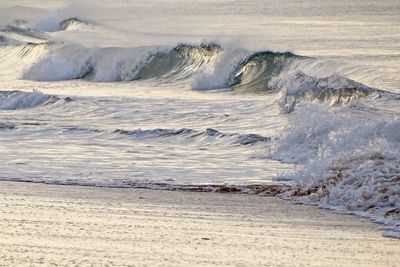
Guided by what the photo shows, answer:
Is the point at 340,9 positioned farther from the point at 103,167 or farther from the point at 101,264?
the point at 101,264

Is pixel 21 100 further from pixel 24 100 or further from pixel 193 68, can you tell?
pixel 193 68

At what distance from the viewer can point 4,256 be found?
8.16m

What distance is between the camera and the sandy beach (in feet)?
26.9

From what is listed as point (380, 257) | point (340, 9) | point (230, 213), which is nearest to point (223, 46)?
point (230, 213)

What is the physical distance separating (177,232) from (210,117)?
1253cm

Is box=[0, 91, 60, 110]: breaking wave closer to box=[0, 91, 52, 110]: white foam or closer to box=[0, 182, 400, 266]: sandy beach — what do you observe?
box=[0, 91, 52, 110]: white foam

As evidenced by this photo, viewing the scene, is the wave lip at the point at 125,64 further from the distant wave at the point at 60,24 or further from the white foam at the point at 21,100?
the distant wave at the point at 60,24

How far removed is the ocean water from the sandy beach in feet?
2.14

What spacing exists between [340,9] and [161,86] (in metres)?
64.6

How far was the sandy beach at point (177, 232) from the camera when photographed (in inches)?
323

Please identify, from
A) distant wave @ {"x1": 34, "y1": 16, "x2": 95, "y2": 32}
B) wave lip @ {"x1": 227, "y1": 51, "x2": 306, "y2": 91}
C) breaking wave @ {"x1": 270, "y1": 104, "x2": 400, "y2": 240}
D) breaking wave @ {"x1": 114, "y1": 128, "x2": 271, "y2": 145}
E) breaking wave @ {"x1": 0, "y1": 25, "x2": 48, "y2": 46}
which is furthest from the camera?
distant wave @ {"x1": 34, "y1": 16, "x2": 95, "y2": 32}

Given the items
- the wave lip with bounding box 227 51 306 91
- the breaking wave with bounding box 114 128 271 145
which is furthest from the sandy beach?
the wave lip with bounding box 227 51 306 91

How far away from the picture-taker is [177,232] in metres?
9.36

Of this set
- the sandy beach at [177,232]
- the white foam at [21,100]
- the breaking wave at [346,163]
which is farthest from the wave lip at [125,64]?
the sandy beach at [177,232]
